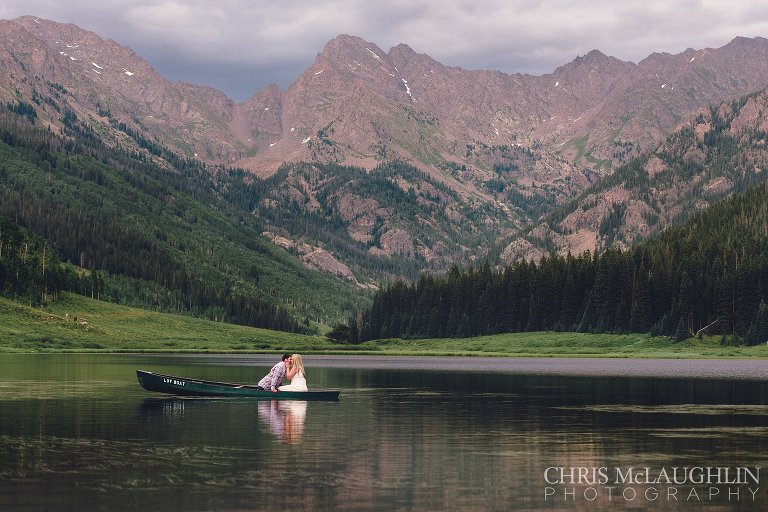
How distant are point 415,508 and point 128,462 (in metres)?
16.7

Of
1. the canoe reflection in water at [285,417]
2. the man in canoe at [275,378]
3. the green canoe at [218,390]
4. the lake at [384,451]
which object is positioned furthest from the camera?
the man in canoe at [275,378]

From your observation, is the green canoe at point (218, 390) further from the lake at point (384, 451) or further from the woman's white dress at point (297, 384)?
the lake at point (384, 451)

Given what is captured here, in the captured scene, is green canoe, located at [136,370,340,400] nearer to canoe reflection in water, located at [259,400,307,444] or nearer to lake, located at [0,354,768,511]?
canoe reflection in water, located at [259,400,307,444]

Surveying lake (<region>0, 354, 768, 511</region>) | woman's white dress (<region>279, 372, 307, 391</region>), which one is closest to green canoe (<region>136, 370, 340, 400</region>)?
woman's white dress (<region>279, 372, 307, 391</region>)

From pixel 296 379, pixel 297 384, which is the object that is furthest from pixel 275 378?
pixel 297 384

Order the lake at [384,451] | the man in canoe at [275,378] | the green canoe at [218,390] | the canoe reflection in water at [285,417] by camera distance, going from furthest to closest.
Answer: the man in canoe at [275,378]
the green canoe at [218,390]
the canoe reflection in water at [285,417]
the lake at [384,451]

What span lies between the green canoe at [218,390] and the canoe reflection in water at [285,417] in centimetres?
90

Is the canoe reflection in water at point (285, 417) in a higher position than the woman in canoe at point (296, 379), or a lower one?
lower

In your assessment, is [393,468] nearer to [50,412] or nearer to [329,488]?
[329,488]

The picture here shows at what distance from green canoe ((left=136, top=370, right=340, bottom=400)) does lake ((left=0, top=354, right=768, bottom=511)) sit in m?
1.04

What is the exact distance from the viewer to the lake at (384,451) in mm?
38219

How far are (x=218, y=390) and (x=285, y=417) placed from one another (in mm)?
14630

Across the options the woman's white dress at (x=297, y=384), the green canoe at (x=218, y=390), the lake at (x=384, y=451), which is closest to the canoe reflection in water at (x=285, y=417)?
the lake at (x=384, y=451)

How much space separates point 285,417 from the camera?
2817 inches
